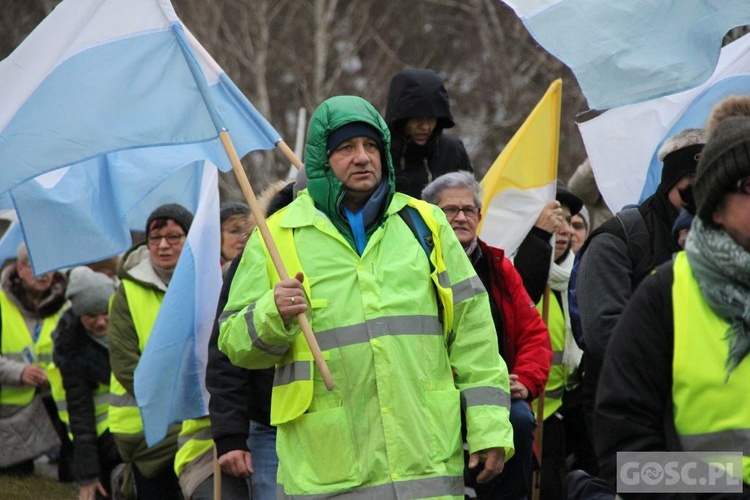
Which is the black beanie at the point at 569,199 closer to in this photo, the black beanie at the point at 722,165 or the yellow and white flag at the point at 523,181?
the yellow and white flag at the point at 523,181

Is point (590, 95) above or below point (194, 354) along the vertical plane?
above

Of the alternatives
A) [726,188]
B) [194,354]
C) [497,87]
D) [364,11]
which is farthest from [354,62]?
[726,188]

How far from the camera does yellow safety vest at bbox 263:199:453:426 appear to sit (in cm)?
509

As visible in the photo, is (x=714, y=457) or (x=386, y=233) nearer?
(x=714, y=457)

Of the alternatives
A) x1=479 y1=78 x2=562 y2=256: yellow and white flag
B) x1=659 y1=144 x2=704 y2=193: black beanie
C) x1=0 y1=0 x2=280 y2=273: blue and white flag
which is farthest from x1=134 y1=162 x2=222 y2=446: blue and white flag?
x1=659 y1=144 x2=704 y2=193: black beanie

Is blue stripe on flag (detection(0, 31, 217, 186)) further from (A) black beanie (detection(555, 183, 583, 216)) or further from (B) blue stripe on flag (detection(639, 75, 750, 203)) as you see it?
(A) black beanie (detection(555, 183, 583, 216))

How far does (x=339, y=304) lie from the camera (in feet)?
16.9

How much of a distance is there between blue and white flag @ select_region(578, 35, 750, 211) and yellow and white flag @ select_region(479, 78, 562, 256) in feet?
0.70

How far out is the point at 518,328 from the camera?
22.2 ft

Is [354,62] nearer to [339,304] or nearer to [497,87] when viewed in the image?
[497,87]

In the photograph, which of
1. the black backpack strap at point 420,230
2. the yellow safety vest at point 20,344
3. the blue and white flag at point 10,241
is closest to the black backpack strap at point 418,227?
the black backpack strap at point 420,230

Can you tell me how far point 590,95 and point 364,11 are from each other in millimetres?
17458

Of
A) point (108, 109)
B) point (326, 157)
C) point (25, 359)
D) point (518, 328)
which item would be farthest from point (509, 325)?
point (25, 359)

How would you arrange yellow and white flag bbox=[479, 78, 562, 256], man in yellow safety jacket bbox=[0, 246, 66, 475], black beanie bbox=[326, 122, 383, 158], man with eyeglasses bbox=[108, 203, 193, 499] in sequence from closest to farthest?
black beanie bbox=[326, 122, 383, 158] < yellow and white flag bbox=[479, 78, 562, 256] < man with eyeglasses bbox=[108, 203, 193, 499] < man in yellow safety jacket bbox=[0, 246, 66, 475]
